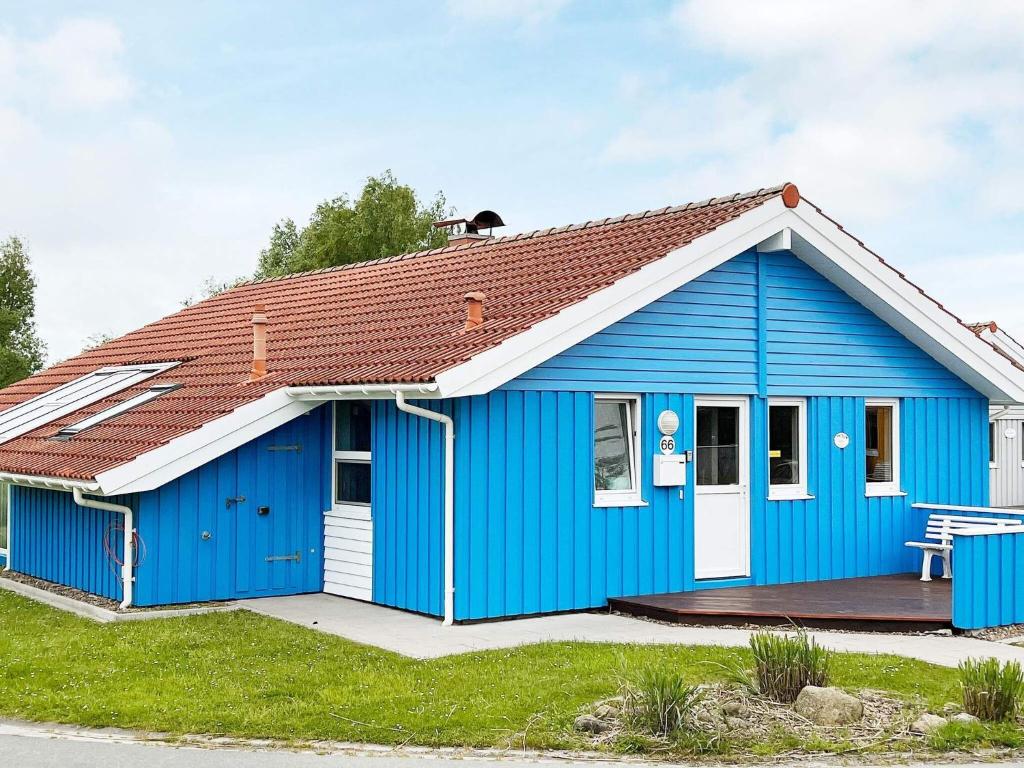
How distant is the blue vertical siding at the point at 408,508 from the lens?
41.8ft

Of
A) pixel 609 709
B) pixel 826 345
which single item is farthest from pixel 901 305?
pixel 609 709

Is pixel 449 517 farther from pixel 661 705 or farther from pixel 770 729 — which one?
pixel 770 729

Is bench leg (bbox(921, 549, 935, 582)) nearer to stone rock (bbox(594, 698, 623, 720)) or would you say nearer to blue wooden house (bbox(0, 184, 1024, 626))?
blue wooden house (bbox(0, 184, 1024, 626))

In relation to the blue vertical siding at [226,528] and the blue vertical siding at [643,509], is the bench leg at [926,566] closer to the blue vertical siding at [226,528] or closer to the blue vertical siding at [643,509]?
the blue vertical siding at [643,509]

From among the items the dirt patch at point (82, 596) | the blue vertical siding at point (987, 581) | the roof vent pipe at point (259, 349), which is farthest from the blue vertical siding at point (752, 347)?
the dirt patch at point (82, 596)

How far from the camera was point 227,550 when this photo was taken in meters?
13.9

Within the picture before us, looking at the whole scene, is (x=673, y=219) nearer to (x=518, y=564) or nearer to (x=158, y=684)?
(x=518, y=564)

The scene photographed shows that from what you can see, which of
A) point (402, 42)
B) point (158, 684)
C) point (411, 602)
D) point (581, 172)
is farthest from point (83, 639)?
point (581, 172)

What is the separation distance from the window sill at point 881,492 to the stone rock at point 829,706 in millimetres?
7579

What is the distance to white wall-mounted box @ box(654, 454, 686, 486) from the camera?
13.9 meters

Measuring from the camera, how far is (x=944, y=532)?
15156mm

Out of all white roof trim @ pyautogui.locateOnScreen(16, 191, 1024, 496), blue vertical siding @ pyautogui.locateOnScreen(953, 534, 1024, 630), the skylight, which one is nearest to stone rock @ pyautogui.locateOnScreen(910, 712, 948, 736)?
blue vertical siding @ pyautogui.locateOnScreen(953, 534, 1024, 630)

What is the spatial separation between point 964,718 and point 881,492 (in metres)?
7.91

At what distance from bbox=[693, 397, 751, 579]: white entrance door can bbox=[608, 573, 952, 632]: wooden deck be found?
1.39ft
